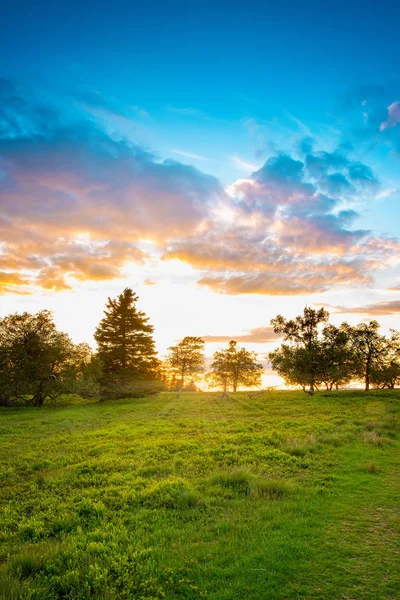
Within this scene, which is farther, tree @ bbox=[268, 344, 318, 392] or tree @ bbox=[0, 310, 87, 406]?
tree @ bbox=[268, 344, 318, 392]

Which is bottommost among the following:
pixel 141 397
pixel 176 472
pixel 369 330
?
pixel 141 397

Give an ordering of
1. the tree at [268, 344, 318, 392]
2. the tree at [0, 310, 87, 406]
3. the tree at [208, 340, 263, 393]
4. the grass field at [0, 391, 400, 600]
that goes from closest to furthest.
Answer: the grass field at [0, 391, 400, 600]
the tree at [0, 310, 87, 406]
the tree at [268, 344, 318, 392]
the tree at [208, 340, 263, 393]

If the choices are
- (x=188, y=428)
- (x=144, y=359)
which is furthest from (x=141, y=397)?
(x=188, y=428)

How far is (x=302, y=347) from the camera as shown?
57.7 meters

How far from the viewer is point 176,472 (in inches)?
538

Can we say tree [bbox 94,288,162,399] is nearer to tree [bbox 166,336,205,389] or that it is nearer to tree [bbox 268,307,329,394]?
tree [bbox 166,336,205,389]

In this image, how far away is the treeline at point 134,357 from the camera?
44062 mm

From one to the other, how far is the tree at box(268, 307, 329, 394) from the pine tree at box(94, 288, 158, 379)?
21245 mm

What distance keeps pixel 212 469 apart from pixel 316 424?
13.5 meters

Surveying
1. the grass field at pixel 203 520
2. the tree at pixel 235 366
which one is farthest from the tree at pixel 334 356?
the grass field at pixel 203 520

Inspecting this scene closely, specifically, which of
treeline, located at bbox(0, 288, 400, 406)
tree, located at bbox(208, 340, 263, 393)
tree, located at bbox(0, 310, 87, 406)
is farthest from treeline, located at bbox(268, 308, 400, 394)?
tree, located at bbox(0, 310, 87, 406)

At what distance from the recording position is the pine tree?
2234 inches

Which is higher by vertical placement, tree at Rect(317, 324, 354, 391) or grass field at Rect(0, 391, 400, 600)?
tree at Rect(317, 324, 354, 391)

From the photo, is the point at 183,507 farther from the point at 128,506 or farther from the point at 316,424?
the point at 316,424
